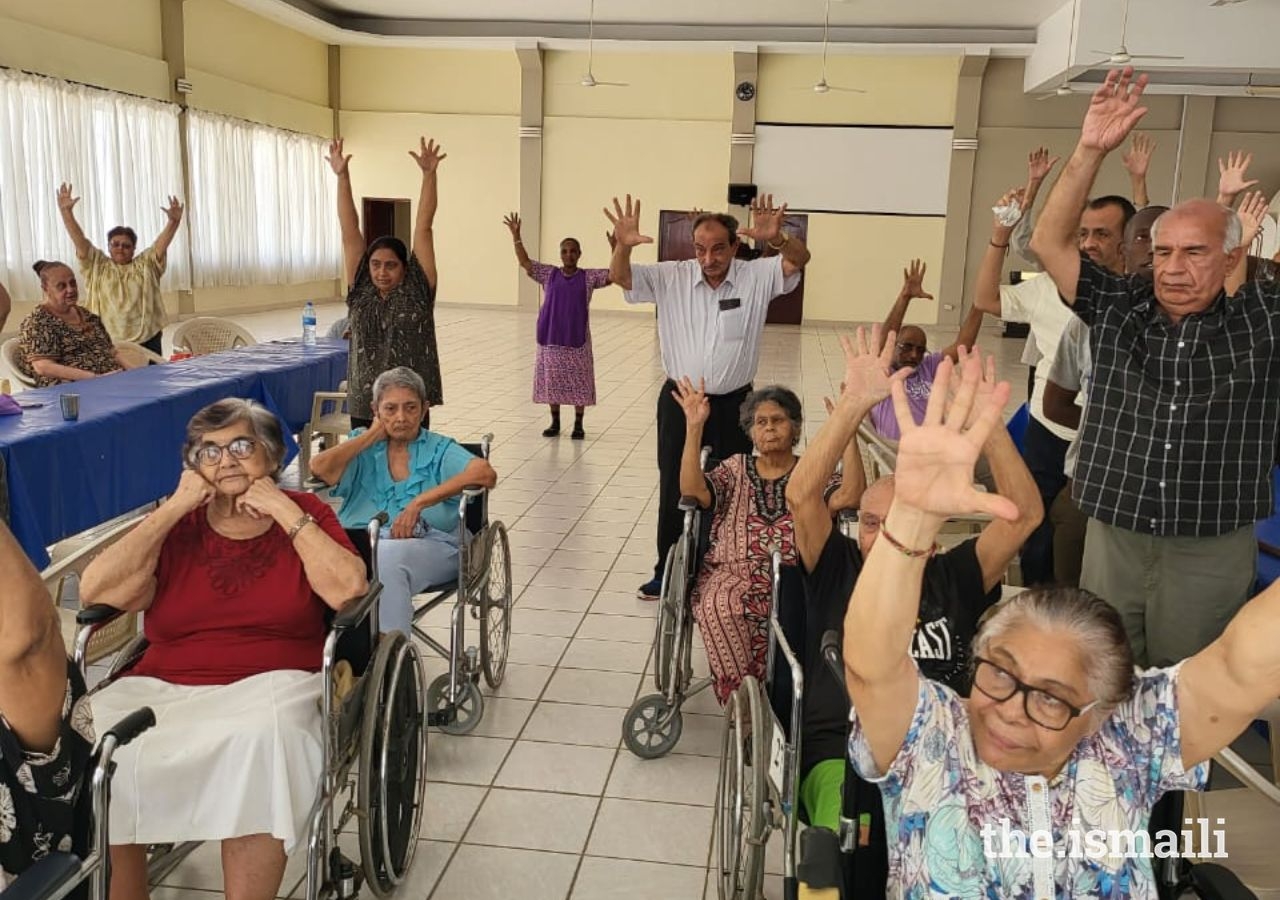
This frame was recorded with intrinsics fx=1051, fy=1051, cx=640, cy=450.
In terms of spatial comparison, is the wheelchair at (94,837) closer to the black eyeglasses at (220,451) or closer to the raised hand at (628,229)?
the black eyeglasses at (220,451)

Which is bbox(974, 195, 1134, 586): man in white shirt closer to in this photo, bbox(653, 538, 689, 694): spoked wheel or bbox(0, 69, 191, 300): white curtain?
bbox(653, 538, 689, 694): spoked wheel

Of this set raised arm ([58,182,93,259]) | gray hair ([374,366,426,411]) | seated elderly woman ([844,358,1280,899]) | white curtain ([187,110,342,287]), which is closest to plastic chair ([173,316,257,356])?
raised arm ([58,182,93,259])

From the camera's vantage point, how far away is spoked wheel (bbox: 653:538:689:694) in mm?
2832

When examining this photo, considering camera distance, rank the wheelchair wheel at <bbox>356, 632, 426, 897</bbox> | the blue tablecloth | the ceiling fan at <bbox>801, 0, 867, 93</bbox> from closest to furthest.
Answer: the wheelchair wheel at <bbox>356, 632, 426, 897</bbox>
the blue tablecloth
the ceiling fan at <bbox>801, 0, 867, 93</bbox>

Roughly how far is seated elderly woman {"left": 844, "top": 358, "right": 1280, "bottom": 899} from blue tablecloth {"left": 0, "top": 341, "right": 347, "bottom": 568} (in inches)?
80.6

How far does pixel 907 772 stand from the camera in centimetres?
139

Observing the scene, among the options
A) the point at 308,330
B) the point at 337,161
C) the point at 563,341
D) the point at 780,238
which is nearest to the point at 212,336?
the point at 308,330

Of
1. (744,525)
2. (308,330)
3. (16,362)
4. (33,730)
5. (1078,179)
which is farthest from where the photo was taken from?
(308,330)

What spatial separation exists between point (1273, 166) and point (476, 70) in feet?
38.8

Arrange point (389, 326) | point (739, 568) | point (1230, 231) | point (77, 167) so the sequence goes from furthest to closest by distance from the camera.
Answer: point (77, 167), point (389, 326), point (739, 568), point (1230, 231)

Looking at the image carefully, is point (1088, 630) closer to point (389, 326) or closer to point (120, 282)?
point (389, 326)

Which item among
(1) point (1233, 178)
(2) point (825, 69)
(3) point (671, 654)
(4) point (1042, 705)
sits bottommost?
(3) point (671, 654)

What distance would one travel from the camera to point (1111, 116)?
2.21m

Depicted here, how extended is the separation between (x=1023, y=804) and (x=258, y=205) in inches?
601
